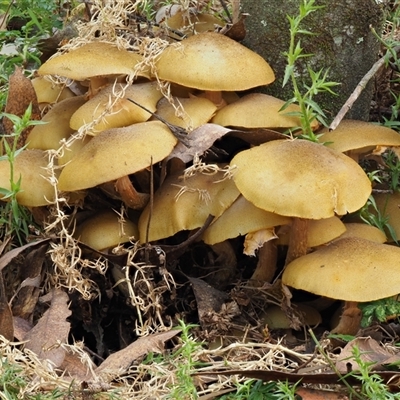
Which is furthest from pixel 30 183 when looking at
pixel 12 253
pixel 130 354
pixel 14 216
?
pixel 130 354

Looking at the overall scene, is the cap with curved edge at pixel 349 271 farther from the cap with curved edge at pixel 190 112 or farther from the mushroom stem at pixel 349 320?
the cap with curved edge at pixel 190 112

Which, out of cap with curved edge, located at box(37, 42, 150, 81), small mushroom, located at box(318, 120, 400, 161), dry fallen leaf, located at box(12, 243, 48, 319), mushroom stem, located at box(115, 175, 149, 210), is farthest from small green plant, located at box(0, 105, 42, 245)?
small mushroom, located at box(318, 120, 400, 161)

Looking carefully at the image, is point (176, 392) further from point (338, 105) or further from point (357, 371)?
point (338, 105)

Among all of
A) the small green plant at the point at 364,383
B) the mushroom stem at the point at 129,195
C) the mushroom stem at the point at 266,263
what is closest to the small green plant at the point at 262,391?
the small green plant at the point at 364,383

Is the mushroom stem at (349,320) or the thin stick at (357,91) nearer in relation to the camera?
the mushroom stem at (349,320)

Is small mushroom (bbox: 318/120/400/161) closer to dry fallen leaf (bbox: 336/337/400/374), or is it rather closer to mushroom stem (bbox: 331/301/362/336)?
mushroom stem (bbox: 331/301/362/336)
